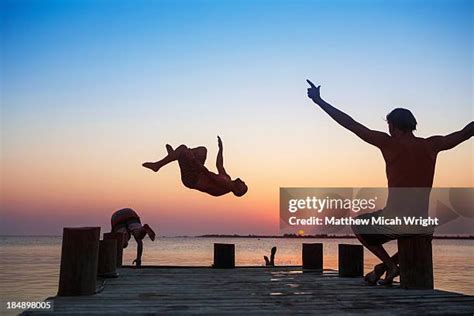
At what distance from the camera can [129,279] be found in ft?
31.4

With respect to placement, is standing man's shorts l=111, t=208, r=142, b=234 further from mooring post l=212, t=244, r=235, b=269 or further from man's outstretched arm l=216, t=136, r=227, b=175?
man's outstretched arm l=216, t=136, r=227, b=175

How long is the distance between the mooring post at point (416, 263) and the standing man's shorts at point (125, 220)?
799cm

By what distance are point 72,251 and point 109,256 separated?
118 inches

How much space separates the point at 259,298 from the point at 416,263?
253cm

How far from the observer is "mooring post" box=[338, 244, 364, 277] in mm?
10070

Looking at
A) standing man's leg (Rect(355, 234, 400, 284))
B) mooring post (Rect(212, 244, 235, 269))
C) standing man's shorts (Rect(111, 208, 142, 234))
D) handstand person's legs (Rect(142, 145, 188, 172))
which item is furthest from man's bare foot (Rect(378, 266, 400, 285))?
standing man's shorts (Rect(111, 208, 142, 234))

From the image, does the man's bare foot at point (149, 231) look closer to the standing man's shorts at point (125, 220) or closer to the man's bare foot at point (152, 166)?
the standing man's shorts at point (125, 220)

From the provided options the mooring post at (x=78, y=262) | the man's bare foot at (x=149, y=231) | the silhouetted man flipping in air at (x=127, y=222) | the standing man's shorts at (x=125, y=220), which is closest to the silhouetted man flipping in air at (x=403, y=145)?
the mooring post at (x=78, y=262)

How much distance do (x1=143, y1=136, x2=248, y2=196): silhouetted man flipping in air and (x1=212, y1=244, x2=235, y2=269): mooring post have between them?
2525 mm

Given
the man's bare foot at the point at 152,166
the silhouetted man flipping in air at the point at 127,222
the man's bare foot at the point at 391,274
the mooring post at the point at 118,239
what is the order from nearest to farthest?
the man's bare foot at the point at 391,274 → the man's bare foot at the point at 152,166 → the mooring post at the point at 118,239 → the silhouetted man flipping in air at the point at 127,222

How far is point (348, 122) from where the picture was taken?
7.54 m

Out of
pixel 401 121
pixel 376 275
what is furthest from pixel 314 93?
pixel 376 275

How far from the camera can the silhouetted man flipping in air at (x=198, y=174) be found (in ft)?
36.3

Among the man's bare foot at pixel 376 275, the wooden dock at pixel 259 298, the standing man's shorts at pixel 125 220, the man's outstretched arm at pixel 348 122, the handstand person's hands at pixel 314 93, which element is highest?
the handstand person's hands at pixel 314 93
